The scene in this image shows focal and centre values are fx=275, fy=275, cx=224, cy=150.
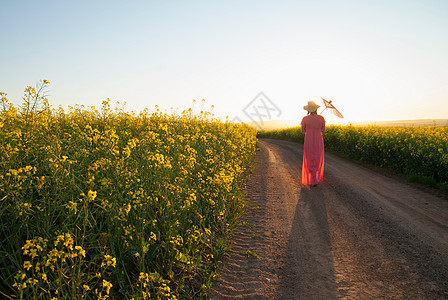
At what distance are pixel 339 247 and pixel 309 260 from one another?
76 cm

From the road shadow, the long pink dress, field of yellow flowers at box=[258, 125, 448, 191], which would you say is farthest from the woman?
field of yellow flowers at box=[258, 125, 448, 191]

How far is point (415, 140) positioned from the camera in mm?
11305

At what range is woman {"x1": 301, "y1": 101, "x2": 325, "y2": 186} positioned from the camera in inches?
350

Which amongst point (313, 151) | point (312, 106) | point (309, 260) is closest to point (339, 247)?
point (309, 260)

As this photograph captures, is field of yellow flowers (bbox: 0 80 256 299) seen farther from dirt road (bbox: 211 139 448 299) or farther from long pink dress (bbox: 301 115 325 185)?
long pink dress (bbox: 301 115 325 185)

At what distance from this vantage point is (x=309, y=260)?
169 inches

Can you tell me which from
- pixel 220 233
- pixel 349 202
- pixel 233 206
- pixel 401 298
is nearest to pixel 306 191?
pixel 349 202

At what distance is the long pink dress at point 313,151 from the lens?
8898mm

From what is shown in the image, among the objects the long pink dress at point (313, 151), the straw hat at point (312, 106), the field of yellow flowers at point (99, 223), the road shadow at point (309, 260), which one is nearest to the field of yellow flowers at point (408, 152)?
the long pink dress at point (313, 151)

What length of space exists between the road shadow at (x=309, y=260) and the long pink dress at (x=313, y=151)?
98.6 inches

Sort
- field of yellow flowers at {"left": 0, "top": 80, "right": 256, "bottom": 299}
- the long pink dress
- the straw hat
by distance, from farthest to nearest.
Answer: the straw hat, the long pink dress, field of yellow flowers at {"left": 0, "top": 80, "right": 256, "bottom": 299}

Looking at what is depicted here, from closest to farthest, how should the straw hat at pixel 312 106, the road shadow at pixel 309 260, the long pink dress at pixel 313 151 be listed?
the road shadow at pixel 309 260
the long pink dress at pixel 313 151
the straw hat at pixel 312 106

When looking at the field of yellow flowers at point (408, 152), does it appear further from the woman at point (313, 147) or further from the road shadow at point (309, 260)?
the road shadow at point (309, 260)

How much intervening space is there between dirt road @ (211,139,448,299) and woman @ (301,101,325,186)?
846 mm
